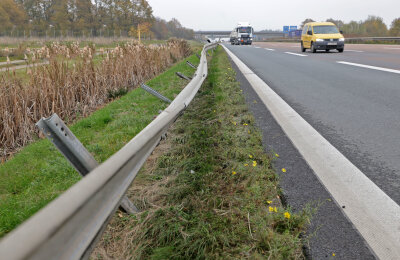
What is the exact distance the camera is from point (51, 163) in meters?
3.67

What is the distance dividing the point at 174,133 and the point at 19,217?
2145mm

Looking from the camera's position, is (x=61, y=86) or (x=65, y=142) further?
(x=61, y=86)

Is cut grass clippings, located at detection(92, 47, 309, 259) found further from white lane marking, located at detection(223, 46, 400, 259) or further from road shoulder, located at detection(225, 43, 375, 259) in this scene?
white lane marking, located at detection(223, 46, 400, 259)

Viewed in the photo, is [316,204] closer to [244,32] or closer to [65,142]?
[65,142]

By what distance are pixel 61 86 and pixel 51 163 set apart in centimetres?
354

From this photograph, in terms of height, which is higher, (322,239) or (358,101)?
(358,101)

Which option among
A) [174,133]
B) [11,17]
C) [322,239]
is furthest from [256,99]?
[11,17]

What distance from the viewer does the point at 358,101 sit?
18.6 ft

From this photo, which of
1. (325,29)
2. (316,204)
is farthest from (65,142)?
(325,29)

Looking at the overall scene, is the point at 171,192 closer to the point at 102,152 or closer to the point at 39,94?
the point at 102,152

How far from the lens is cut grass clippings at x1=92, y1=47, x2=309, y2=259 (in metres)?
1.87

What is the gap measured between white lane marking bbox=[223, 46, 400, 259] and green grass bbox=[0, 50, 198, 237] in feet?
6.91

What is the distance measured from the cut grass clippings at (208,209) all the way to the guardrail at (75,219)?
2.16 ft

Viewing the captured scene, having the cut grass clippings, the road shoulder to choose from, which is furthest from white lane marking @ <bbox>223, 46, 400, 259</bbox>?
the cut grass clippings
